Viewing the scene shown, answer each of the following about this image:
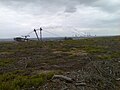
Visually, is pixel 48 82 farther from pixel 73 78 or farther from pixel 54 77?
pixel 73 78

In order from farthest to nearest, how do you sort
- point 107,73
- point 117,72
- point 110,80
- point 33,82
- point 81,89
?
point 117,72 < point 107,73 < point 110,80 < point 33,82 < point 81,89

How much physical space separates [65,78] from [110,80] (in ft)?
9.31

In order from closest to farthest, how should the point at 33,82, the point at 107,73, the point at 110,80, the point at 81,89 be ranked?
the point at 81,89 → the point at 33,82 → the point at 110,80 → the point at 107,73

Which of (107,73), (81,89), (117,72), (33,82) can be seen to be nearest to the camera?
(81,89)

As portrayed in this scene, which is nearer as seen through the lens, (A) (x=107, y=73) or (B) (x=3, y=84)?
(B) (x=3, y=84)

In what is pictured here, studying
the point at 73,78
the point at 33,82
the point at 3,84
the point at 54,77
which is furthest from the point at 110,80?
the point at 3,84

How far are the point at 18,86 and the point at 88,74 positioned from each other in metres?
4.13

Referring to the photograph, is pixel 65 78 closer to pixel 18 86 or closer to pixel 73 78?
pixel 73 78

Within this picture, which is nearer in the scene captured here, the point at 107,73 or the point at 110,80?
the point at 110,80

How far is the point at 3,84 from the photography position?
11.4m

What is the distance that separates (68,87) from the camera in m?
11.2

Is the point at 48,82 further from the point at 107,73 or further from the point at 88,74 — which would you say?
the point at 107,73

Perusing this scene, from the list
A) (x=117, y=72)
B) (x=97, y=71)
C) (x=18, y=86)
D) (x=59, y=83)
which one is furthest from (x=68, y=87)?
(x=117, y=72)

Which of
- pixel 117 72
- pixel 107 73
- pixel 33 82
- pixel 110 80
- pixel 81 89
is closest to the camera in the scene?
pixel 81 89
